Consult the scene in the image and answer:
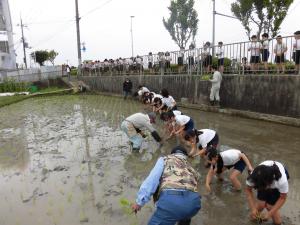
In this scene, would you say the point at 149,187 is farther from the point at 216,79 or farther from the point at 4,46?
the point at 4,46

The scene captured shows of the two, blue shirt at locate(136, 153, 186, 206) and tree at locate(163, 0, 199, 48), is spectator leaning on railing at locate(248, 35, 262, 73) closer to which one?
blue shirt at locate(136, 153, 186, 206)

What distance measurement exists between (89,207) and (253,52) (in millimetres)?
8455

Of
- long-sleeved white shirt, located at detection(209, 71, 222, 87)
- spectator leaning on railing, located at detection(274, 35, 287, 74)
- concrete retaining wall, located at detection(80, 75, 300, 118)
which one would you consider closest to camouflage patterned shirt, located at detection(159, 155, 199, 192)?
concrete retaining wall, located at detection(80, 75, 300, 118)

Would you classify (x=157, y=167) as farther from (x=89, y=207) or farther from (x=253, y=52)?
(x=253, y=52)

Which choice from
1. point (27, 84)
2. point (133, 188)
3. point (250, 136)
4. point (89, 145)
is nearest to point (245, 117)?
point (250, 136)

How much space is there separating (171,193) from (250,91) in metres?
8.85

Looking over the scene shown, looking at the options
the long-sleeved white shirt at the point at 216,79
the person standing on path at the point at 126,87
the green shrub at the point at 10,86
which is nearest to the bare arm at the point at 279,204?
the long-sleeved white shirt at the point at 216,79

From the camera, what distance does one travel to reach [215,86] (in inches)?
491

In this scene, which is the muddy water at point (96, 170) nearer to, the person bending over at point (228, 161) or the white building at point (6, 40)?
the person bending over at point (228, 161)

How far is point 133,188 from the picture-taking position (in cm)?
570

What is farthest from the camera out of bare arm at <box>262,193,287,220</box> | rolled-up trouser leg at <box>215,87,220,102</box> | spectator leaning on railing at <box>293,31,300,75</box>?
rolled-up trouser leg at <box>215,87,220,102</box>

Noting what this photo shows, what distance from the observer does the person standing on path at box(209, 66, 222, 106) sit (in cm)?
1233

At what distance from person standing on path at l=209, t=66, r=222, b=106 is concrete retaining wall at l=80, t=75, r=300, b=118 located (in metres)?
0.21

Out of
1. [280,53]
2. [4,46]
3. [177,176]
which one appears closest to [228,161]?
[177,176]
